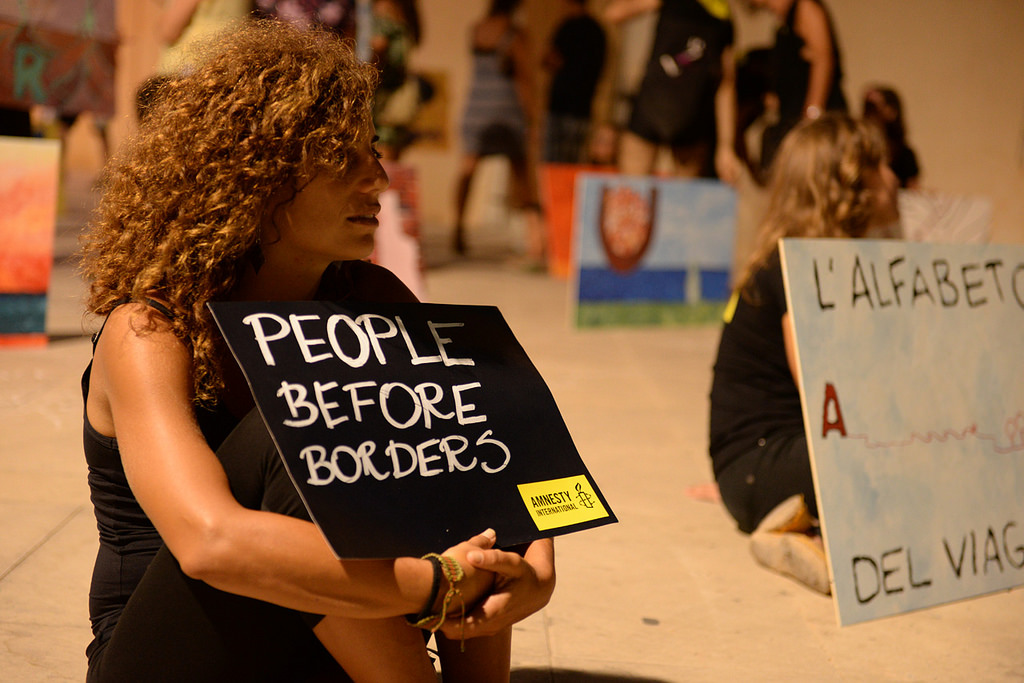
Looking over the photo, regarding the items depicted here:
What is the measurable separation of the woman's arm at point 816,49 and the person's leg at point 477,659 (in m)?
4.13

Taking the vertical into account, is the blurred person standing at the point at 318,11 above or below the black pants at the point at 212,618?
above

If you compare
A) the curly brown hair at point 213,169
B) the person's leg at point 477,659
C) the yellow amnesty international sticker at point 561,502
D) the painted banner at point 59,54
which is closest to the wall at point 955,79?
the painted banner at point 59,54

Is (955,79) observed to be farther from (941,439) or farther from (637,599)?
(637,599)

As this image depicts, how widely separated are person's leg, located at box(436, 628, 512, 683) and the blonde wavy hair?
1277 mm

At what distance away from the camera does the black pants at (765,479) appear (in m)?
2.38

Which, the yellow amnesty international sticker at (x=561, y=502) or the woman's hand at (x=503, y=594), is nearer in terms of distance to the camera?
the woman's hand at (x=503, y=594)

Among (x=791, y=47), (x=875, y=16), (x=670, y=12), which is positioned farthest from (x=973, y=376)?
(x=875, y=16)

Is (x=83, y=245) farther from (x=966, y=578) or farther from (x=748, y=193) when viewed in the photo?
(x=748, y=193)

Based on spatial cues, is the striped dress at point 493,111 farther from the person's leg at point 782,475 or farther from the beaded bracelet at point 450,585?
the beaded bracelet at point 450,585

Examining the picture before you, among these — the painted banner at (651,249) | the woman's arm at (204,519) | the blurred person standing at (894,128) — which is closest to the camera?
the woman's arm at (204,519)

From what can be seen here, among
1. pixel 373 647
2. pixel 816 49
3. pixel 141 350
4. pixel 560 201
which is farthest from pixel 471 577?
pixel 560 201

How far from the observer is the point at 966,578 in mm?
2209

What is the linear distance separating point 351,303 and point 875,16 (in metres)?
5.67

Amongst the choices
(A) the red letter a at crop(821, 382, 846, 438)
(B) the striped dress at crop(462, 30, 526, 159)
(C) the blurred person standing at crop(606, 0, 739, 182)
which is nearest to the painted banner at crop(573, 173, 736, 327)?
(C) the blurred person standing at crop(606, 0, 739, 182)
